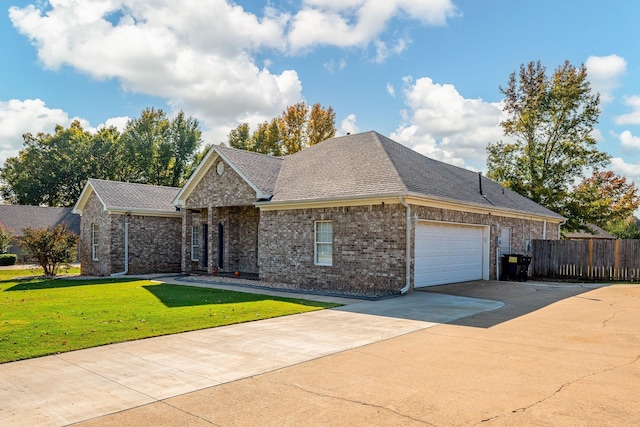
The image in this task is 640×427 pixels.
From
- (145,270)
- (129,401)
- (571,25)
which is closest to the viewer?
(129,401)

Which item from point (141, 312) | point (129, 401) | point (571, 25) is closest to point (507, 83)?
point (571, 25)

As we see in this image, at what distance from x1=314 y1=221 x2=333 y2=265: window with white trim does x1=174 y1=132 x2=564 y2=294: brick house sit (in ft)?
0.12

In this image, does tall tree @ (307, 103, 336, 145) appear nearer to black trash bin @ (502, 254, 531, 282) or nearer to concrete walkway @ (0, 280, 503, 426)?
black trash bin @ (502, 254, 531, 282)

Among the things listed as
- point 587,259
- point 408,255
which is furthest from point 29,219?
point 587,259

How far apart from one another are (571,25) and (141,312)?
14803mm

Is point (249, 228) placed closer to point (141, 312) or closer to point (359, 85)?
point (359, 85)

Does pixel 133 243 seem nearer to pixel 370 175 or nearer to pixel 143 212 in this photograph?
pixel 143 212

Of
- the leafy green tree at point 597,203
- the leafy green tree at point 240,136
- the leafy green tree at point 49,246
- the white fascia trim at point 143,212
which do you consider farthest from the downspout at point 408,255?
the leafy green tree at point 240,136

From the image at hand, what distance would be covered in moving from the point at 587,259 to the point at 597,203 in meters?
13.4

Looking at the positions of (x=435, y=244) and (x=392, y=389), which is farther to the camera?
(x=435, y=244)

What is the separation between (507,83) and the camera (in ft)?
114

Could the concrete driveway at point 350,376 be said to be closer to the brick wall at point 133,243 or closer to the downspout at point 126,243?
the downspout at point 126,243

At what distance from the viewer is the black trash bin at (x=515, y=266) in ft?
64.0

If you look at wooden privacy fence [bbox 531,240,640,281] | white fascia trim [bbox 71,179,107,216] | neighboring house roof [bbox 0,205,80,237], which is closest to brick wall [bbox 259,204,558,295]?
wooden privacy fence [bbox 531,240,640,281]
